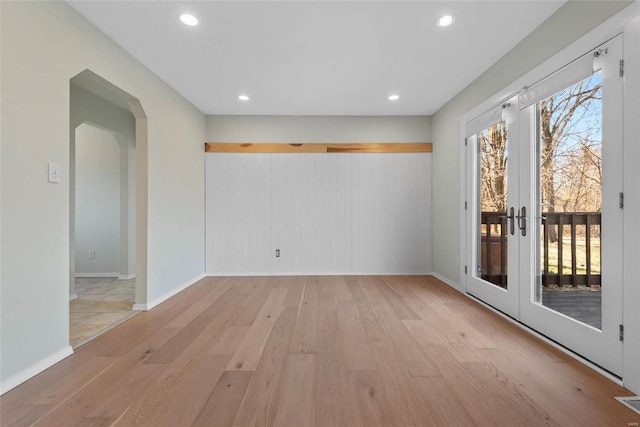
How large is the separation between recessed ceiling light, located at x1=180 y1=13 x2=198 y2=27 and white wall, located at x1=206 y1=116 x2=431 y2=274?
2.29m

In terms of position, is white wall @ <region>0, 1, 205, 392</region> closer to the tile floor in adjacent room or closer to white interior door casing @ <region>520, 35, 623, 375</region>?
the tile floor in adjacent room

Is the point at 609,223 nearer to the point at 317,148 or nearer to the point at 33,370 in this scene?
the point at 317,148

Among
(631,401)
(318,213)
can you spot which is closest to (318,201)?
(318,213)

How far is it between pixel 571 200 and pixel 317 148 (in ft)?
10.7

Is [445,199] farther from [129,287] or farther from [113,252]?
[113,252]

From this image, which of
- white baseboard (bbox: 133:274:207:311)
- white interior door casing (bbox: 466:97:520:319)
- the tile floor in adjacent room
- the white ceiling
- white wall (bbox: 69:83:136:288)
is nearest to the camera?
the white ceiling

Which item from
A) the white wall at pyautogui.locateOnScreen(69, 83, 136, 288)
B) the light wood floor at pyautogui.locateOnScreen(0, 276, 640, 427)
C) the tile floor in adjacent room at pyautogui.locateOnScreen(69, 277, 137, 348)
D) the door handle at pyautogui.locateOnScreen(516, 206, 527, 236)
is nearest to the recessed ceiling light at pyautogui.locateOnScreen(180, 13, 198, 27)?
the white wall at pyautogui.locateOnScreen(69, 83, 136, 288)

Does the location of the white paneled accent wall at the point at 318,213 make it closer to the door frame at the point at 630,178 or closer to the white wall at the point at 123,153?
the white wall at the point at 123,153

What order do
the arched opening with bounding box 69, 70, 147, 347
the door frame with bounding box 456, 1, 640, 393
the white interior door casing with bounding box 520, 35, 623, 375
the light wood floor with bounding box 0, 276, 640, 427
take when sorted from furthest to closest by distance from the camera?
the arched opening with bounding box 69, 70, 147, 347 → the white interior door casing with bounding box 520, 35, 623, 375 → the door frame with bounding box 456, 1, 640, 393 → the light wood floor with bounding box 0, 276, 640, 427

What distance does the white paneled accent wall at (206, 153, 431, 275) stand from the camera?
462 cm

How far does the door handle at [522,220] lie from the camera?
99.8 inches

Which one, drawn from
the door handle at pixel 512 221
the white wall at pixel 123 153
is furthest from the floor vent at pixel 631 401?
the white wall at pixel 123 153

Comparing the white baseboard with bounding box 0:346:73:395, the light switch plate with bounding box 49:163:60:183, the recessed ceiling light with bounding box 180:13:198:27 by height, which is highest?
the recessed ceiling light with bounding box 180:13:198:27

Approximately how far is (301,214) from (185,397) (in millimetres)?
3223
